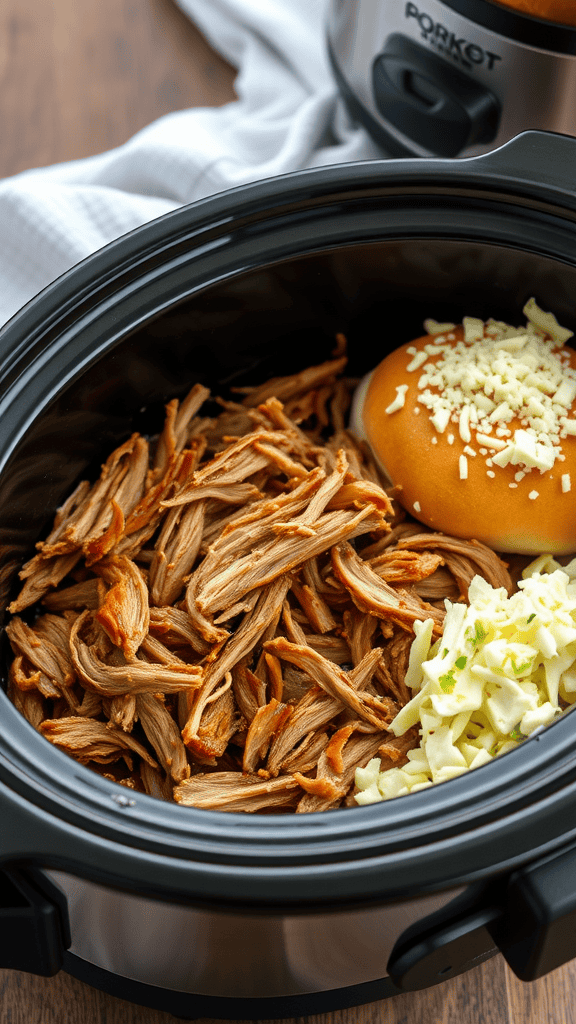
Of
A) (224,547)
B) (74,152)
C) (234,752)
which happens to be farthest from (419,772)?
(74,152)

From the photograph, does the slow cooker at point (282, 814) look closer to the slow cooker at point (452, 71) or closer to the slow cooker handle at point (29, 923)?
the slow cooker handle at point (29, 923)

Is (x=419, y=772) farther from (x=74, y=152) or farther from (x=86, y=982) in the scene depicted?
(x=74, y=152)

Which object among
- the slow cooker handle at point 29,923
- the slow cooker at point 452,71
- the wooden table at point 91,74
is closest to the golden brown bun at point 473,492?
the slow cooker at point 452,71

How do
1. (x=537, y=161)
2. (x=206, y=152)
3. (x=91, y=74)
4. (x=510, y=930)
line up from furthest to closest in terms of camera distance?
(x=91, y=74)
(x=206, y=152)
(x=537, y=161)
(x=510, y=930)

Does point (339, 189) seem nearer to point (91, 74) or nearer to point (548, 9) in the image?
point (548, 9)

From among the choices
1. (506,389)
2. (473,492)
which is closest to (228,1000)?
(473,492)

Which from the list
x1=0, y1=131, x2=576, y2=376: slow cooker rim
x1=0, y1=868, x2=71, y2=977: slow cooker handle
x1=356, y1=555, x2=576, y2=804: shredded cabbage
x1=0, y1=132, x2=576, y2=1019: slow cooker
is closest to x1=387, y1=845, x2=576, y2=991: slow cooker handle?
x1=0, y1=132, x2=576, y2=1019: slow cooker
